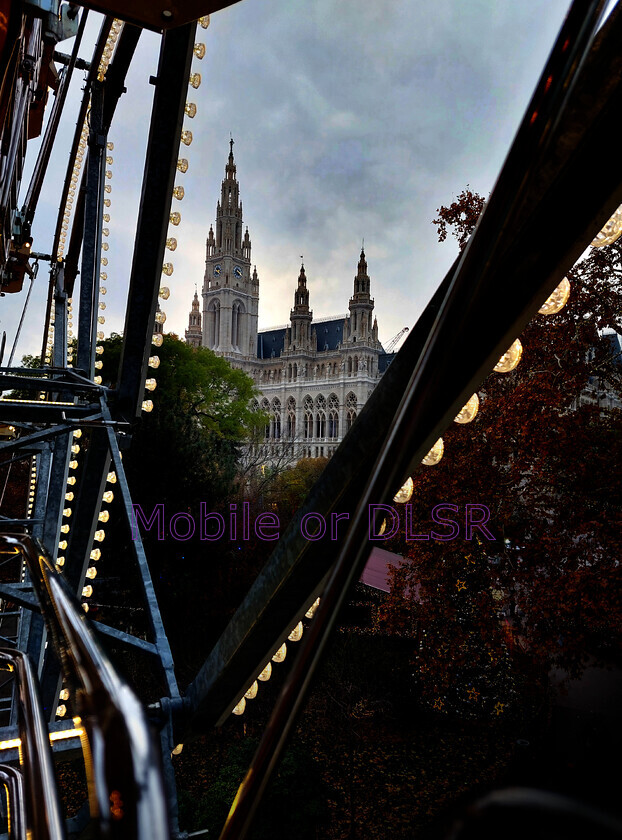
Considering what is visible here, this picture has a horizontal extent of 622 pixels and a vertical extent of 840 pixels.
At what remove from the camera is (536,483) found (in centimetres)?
787

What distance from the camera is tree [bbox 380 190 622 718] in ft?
23.8

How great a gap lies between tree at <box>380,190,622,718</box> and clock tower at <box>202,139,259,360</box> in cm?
5674

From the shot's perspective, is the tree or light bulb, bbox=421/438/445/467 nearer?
light bulb, bbox=421/438/445/467

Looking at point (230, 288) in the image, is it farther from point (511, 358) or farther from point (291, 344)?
point (511, 358)

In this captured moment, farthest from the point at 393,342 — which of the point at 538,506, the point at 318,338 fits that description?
the point at 538,506

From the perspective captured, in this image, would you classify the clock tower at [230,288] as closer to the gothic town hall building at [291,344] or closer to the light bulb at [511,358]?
the gothic town hall building at [291,344]

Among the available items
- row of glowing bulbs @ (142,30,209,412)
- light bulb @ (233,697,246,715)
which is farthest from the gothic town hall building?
light bulb @ (233,697,246,715)

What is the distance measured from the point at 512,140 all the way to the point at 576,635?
25.7 feet

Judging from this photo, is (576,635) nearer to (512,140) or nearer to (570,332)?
(570,332)

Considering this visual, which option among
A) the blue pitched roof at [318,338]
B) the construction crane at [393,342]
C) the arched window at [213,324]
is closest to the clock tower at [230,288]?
the arched window at [213,324]

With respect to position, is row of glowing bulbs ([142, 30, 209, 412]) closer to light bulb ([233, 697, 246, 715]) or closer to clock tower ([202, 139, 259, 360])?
light bulb ([233, 697, 246, 715])

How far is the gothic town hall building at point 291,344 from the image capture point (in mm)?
54688

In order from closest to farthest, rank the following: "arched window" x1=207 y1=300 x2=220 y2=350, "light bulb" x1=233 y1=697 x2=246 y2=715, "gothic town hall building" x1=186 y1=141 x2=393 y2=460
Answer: "light bulb" x1=233 y1=697 x2=246 y2=715
"gothic town hall building" x1=186 y1=141 x2=393 y2=460
"arched window" x1=207 y1=300 x2=220 y2=350

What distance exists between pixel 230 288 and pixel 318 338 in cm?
1262
